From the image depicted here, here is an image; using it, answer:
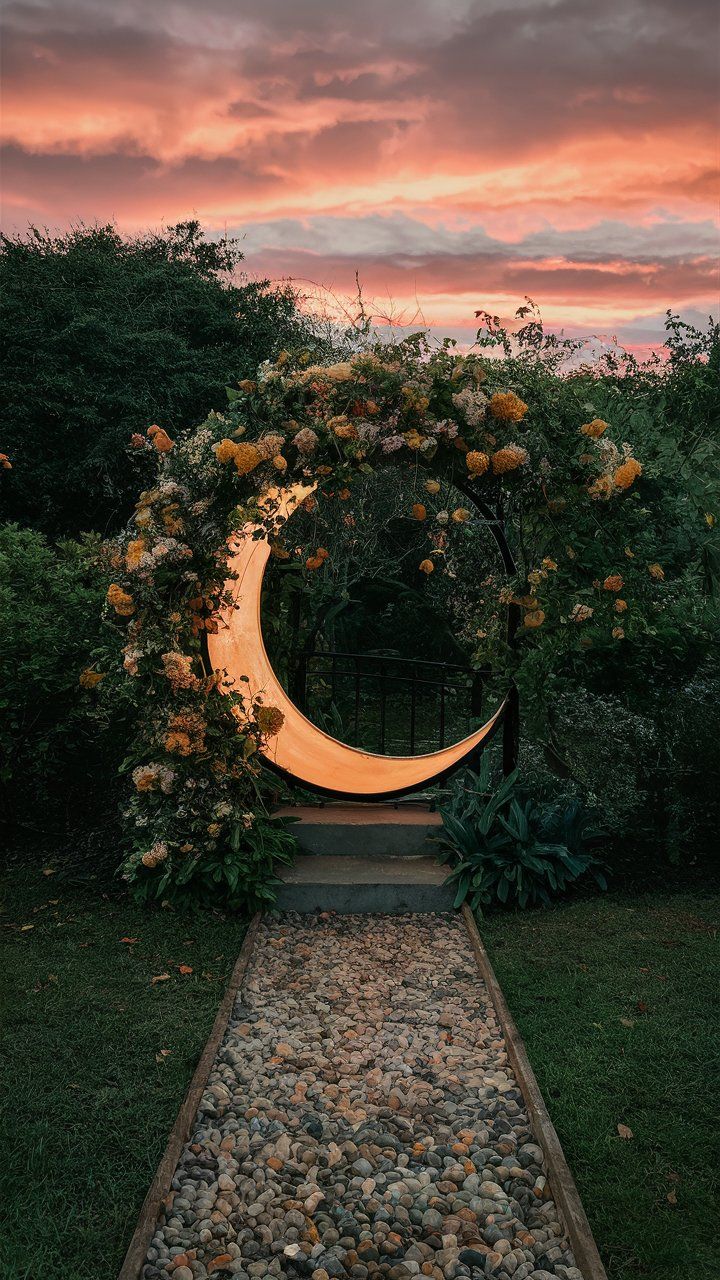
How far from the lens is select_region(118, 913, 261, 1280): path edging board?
2451 mm

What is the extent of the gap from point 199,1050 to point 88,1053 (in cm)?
43

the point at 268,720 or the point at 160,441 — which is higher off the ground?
the point at 160,441

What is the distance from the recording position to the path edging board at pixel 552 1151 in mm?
2479

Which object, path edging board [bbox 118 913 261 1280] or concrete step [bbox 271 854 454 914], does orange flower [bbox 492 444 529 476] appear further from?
path edging board [bbox 118 913 261 1280]

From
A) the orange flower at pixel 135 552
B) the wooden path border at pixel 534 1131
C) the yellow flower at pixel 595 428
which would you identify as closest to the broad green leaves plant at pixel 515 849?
the wooden path border at pixel 534 1131

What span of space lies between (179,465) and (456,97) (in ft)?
11.2

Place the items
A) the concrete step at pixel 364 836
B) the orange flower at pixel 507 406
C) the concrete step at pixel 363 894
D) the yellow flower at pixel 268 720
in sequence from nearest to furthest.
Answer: the orange flower at pixel 507 406
the yellow flower at pixel 268 720
the concrete step at pixel 363 894
the concrete step at pixel 364 836

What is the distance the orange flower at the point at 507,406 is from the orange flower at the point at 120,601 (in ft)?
7.08

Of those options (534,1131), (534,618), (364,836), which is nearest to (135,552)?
(534,618)

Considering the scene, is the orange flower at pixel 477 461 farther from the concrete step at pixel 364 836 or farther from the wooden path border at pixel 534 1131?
the wooden path border at pixel 534 1131

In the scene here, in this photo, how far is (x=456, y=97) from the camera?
6066mm

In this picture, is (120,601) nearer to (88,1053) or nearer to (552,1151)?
(88,1053)

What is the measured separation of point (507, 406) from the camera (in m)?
4.68

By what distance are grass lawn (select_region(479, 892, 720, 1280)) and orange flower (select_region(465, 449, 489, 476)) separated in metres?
2.48
